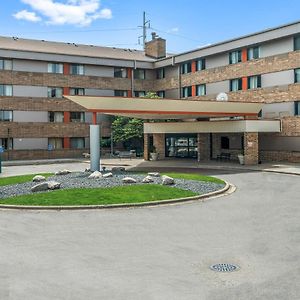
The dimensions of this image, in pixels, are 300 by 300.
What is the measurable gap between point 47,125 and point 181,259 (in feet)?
136

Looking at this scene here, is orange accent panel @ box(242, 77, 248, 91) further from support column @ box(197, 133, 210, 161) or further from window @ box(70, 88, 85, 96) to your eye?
window @ box(70, 88, 85, 96)

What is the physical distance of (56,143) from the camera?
50.0 meters

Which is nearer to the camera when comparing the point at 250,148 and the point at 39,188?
the point at 39,188

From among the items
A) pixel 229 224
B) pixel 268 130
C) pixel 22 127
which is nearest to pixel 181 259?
pixel 229 224

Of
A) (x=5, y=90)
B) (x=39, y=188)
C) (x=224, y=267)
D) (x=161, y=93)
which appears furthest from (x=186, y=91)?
(x=224, y=267)

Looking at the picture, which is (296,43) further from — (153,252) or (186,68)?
(153,252)

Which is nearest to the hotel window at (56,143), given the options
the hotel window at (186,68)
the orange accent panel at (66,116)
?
the orange accent panel at (66,116)

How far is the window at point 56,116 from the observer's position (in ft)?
162

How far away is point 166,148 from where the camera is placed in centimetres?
4609

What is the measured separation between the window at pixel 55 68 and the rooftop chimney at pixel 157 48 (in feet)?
46.3

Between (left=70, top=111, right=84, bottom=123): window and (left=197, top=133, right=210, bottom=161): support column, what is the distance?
57.5 ft

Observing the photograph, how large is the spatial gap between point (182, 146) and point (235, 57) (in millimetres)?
10852

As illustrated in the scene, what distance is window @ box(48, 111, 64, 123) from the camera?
4947 centimetres

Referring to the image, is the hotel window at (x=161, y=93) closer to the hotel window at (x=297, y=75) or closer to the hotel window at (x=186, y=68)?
the hotel window at (x=186, y=68)
